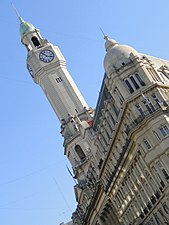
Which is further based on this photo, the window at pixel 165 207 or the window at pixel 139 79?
the window at pixel 139 79

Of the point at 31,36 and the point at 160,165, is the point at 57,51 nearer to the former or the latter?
the point at 31,36

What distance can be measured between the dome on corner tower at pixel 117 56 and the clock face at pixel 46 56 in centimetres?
5729

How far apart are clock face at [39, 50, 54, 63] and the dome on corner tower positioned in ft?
188

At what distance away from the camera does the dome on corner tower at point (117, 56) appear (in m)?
84.1

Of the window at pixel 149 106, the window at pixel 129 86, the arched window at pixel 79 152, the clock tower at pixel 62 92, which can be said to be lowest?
the window at pixel 149 106

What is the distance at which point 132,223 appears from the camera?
295 ft

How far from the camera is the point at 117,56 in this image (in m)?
85.0

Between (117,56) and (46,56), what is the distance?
6183cm

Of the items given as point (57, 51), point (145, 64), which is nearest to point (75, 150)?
point (57, 51)

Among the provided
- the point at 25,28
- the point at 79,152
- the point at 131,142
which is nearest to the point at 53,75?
the point at 25,28

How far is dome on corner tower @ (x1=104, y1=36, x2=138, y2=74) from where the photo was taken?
276ft

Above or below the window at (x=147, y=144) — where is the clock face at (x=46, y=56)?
above

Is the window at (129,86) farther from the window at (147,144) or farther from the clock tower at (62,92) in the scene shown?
the clock tower at (62,92)

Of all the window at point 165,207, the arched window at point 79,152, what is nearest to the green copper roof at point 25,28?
the arched window at point 79,152
